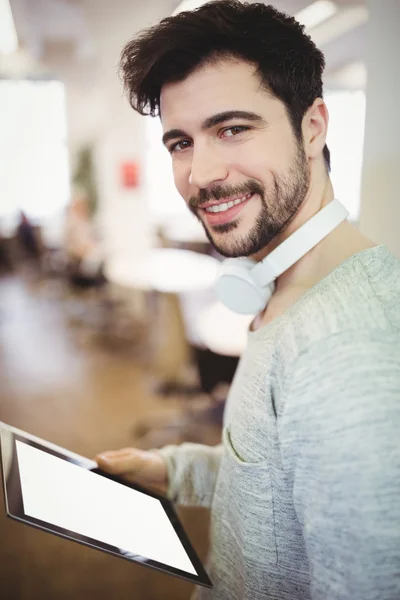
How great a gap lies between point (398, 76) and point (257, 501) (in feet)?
2.85

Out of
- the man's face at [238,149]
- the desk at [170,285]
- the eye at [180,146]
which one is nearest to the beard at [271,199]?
the man's face at [238,149]

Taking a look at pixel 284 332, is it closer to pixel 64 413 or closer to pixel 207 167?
pixel 207 167

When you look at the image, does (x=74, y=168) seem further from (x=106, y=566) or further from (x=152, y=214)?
(x=106, y=566)

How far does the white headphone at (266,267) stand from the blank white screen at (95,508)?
17.0 inches

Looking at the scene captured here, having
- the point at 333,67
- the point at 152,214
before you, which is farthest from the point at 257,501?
the point at 152,214

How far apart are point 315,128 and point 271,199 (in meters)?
0.17

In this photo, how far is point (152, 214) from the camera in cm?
652

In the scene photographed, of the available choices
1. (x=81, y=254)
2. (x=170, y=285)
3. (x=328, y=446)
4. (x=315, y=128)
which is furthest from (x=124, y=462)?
(x=81, y=254)

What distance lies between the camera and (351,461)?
0.49 m

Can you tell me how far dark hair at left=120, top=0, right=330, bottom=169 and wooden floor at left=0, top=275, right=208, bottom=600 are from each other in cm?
188

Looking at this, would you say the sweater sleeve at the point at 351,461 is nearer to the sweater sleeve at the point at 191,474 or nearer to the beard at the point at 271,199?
the beard at the point at 271,199

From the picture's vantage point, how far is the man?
0.49m

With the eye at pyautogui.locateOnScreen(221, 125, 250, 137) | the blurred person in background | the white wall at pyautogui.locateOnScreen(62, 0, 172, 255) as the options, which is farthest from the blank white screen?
the white wall at pyautogui.locateOnScreen(62, 0, 172, 255)

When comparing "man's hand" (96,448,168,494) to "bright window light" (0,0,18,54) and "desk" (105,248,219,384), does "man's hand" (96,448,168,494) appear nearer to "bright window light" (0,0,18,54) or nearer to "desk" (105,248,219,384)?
"bright window light" (0,0,18,54)
